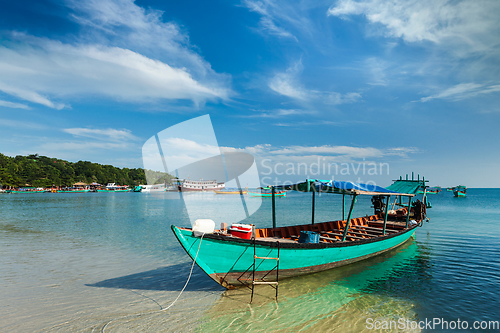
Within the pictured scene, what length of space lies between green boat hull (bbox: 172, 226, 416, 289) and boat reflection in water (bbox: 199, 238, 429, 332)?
1.87ft

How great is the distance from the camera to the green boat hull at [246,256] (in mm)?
8227

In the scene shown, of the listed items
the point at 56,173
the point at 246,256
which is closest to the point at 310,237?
the point at 246,256

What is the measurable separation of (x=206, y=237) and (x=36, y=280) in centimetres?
809

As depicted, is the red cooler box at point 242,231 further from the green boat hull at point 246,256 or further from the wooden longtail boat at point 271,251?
the green boat hull at point 246,256

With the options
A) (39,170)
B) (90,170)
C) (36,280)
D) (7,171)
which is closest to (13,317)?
(36,280)

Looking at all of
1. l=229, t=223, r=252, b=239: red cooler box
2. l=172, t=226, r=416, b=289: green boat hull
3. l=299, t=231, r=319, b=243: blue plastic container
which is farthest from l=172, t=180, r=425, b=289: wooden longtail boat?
l=299, t=231, r=319, b=243: blue plastic container

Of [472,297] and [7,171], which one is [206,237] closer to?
[472,297]

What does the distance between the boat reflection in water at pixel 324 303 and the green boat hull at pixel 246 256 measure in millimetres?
570

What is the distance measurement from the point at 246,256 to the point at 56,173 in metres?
144

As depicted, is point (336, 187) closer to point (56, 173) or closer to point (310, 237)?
point (310, 237)

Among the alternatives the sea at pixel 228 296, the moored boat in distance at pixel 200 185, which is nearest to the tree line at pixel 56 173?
the moored boat in distance at pixel 200 185

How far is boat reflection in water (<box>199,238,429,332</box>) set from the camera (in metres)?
7.23

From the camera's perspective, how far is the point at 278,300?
28.5 feet

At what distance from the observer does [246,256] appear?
8.72m
